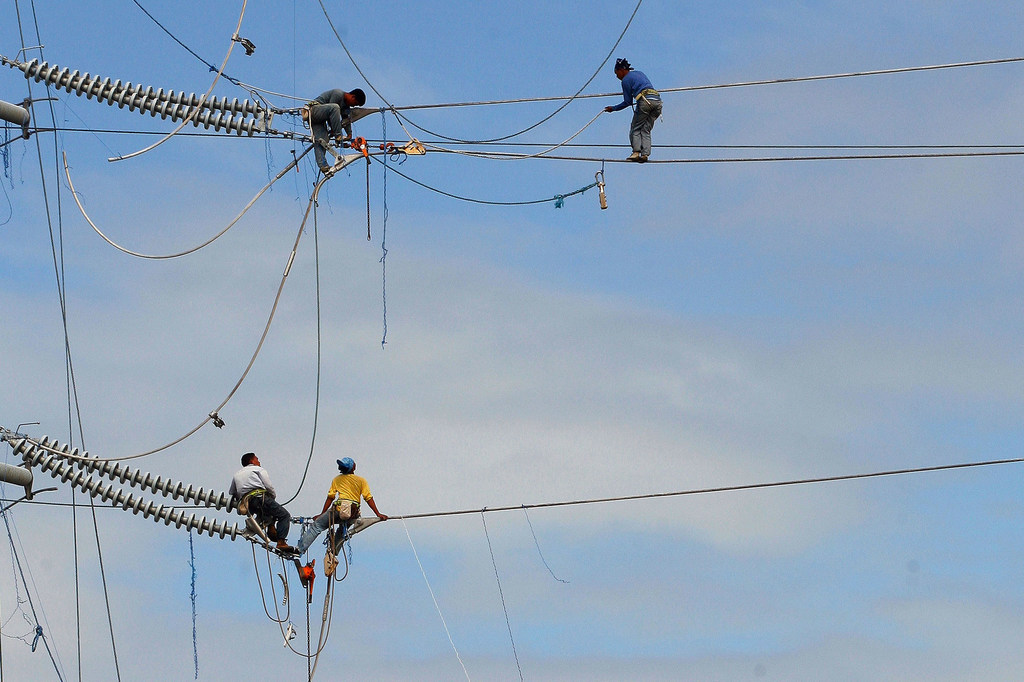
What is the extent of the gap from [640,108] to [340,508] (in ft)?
20.2

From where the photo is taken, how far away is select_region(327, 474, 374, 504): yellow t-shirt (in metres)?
23.4

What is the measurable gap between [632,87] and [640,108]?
0.91ft

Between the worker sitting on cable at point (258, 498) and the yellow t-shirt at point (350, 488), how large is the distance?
796mm

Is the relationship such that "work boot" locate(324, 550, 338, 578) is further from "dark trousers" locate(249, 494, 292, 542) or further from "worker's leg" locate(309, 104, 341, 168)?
"worker's leg" locate(309, 104, 341, 168)

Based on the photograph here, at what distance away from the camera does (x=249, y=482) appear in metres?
22.5

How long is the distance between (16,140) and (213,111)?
327cm

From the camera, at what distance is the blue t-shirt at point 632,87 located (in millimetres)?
22984

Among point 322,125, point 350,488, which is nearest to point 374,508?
point 350,488

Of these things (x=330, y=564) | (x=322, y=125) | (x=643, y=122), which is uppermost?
(x=643, y=122)

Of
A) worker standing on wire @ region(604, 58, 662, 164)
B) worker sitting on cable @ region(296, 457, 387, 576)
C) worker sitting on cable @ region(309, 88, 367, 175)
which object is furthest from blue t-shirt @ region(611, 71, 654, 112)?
worker sitting on cable @ region(296, 457, 387, 576)

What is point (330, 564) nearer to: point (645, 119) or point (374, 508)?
point (374, 508)

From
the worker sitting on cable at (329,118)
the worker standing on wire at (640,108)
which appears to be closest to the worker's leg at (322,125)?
the worker sitting on cable at (329,118)

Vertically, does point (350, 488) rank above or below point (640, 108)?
below

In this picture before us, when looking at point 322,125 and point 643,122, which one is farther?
point 643,122
